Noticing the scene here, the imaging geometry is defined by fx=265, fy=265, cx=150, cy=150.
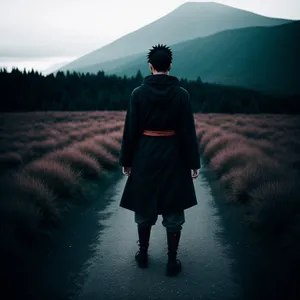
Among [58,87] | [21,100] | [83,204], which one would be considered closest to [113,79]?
[58,87]

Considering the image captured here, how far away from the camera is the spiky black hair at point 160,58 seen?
2.86 m

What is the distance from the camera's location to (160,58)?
2857mm

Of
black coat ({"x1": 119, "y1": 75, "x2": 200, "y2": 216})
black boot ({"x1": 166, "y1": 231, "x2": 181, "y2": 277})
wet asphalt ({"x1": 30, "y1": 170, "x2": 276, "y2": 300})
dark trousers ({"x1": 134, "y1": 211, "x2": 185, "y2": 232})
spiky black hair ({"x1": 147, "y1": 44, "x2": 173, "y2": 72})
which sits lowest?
wet asphalt ({"x1": 30, "y1": 170, "x2": 276, "y2": 300})

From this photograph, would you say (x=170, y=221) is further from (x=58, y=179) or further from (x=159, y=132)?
(x=58, y=179)

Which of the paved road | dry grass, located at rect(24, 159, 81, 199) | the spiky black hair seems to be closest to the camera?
the paved road

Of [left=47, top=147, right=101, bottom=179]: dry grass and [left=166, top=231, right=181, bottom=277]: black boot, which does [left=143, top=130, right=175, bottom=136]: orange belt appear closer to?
[left=166, top=231, right=181, bottom=277]: black boot

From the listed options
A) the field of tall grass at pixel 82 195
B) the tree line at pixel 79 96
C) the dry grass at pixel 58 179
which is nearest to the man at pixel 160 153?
the field of tall grass at pixel 82 195

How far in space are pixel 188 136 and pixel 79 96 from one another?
6788 cm

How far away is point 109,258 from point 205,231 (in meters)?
1.60

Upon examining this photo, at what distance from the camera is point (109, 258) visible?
3338 millimetres

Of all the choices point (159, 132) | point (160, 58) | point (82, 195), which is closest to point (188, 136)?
point (159, 132)

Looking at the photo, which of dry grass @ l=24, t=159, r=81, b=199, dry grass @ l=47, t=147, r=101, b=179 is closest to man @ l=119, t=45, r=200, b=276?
dry grass @ l=24, t=159, r=81, b=199

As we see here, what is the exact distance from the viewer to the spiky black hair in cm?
286

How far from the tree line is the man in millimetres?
58401
